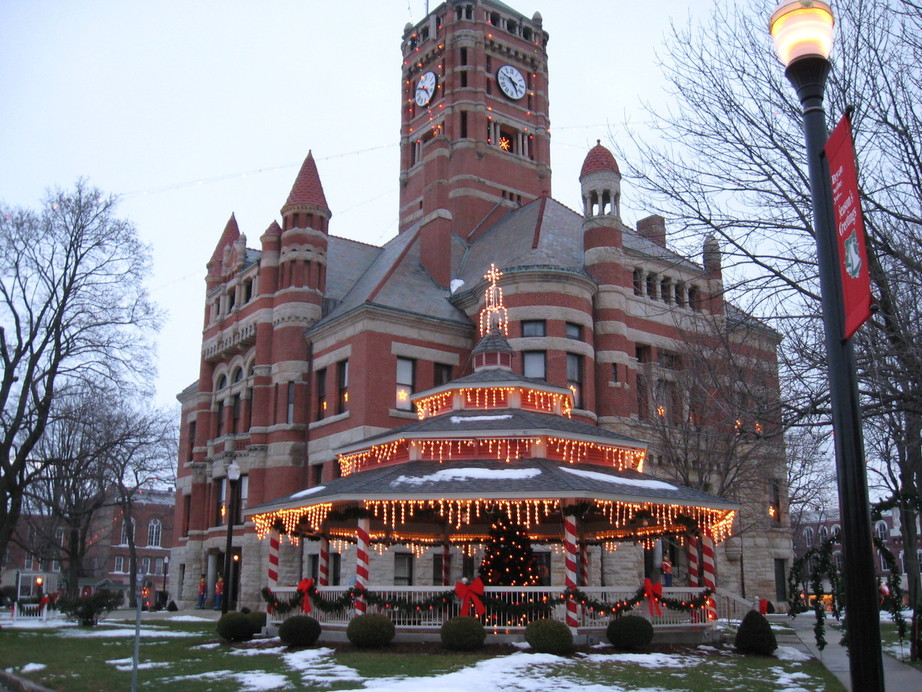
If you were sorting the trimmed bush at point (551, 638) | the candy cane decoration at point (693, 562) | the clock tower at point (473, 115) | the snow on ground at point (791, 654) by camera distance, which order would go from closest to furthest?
the trimmed bush at point (551, 638) → the snow on ground at point (791, 654) → the candy cane decoration at point (693, 562) → the clock tower at point (473, 115)

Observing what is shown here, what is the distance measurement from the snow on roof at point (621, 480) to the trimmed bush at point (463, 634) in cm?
471

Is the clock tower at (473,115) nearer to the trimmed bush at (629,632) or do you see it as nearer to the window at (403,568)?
the window at (403,568)

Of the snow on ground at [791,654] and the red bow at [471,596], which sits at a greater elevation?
the red bow at [471,596]

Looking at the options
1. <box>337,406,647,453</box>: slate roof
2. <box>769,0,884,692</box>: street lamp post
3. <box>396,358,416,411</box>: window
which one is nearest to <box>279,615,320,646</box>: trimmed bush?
<box>337,406,647,453</box>: slate roof

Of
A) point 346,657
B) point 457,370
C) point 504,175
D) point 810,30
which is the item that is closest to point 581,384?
point 457,370

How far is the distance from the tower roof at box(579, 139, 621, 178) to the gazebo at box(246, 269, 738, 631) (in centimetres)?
1667

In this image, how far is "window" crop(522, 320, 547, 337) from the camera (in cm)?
3838

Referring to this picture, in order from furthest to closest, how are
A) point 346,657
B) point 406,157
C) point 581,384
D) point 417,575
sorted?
point 406,157, point 581,384, point 417,575, point 346,657

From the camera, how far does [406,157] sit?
5609 centimetres

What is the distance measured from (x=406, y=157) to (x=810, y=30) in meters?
49.9

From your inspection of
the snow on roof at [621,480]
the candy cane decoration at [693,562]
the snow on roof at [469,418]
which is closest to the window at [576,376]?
the candy cane decoration at [693,562]

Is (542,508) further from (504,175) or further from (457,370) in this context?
(504,175)

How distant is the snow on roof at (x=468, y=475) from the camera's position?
2163 cm

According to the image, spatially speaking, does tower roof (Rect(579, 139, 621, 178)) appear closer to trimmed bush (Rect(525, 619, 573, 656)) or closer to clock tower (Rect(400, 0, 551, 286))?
clock tower (Rect(400, 0, 551, 286))
